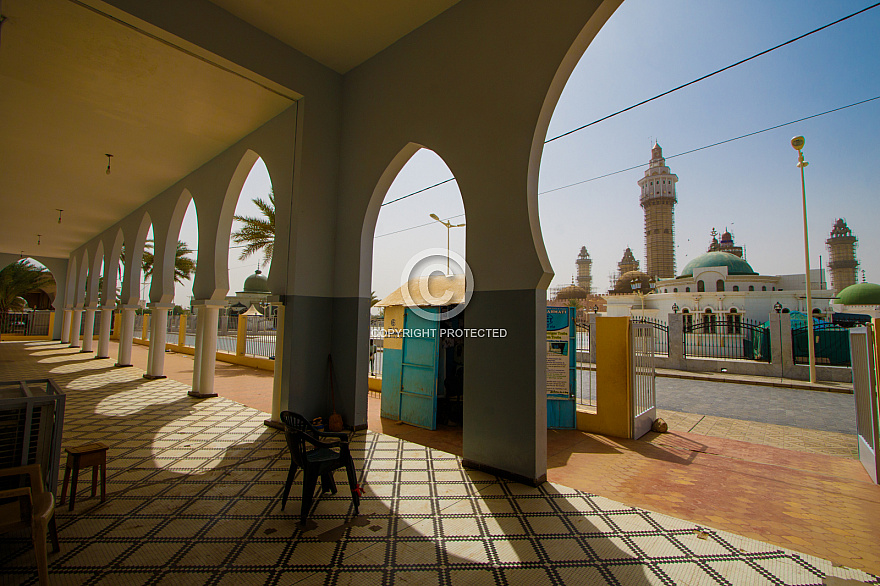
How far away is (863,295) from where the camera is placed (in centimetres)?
1864

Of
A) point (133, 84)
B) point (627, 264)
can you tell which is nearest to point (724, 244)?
point (627, 264)

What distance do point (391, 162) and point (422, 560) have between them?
4.96m

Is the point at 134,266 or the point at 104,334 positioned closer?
the point at 134,266

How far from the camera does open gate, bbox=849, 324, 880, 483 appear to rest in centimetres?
477

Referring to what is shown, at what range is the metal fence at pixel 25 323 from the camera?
24.4m

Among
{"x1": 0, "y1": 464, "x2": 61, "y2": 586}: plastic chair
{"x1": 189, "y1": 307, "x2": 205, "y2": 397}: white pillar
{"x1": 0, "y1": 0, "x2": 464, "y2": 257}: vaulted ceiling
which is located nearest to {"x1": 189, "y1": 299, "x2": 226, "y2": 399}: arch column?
{"x1": 189, "y1": 307, "x2": 205, "y2": 397}: white pillar

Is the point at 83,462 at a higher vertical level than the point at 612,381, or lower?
lower

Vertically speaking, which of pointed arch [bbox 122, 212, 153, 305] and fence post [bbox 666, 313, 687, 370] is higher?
pointed arch [bbox 122, 212, 153, 305]

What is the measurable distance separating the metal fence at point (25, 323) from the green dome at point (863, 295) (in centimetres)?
4276

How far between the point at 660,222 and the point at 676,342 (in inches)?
2324

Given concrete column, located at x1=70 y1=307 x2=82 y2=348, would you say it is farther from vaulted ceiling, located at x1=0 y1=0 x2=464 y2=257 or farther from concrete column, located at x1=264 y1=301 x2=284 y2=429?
concrete column, located at x1=264 y1=301 x2=284 y2=429

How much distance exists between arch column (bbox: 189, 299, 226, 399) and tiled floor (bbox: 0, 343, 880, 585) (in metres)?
3.94

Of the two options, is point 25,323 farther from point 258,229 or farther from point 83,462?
point 83,462

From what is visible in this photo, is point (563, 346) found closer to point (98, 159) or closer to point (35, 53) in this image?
point (35, 53)
